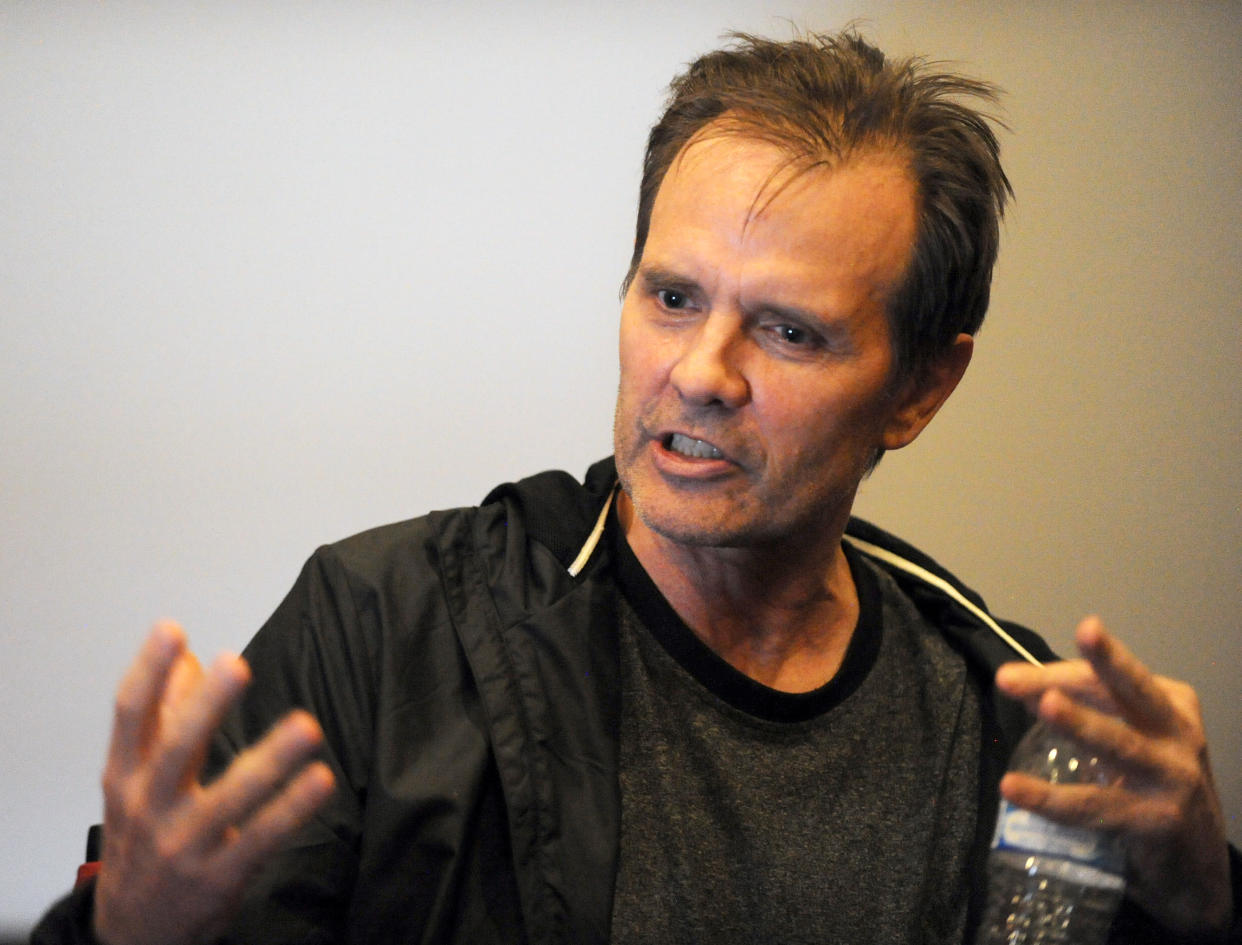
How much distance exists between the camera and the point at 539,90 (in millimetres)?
1806

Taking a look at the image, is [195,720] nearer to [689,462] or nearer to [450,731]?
[450,731]

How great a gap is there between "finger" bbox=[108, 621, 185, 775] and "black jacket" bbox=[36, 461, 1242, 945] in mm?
272

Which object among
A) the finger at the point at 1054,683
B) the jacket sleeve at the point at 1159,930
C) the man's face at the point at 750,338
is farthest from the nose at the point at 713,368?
the jacket sleeve at the point at 1159,930

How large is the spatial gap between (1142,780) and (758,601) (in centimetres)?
45

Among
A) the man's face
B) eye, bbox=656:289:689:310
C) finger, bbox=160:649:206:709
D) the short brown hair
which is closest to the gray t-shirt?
the man's face

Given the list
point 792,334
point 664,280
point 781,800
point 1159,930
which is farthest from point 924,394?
point 1159,930

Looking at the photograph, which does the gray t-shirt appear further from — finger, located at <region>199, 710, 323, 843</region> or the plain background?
the plain background

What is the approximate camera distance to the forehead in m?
1.19

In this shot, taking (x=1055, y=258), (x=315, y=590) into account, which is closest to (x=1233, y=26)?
(x=1055, y=258)

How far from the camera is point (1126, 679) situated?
A: 948 millimetres

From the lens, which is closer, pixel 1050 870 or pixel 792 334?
pixel 1050 870

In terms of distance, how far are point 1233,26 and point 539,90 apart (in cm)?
112

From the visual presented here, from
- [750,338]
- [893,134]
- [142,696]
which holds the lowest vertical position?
[142,696]

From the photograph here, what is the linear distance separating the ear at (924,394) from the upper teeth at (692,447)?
276 mm
